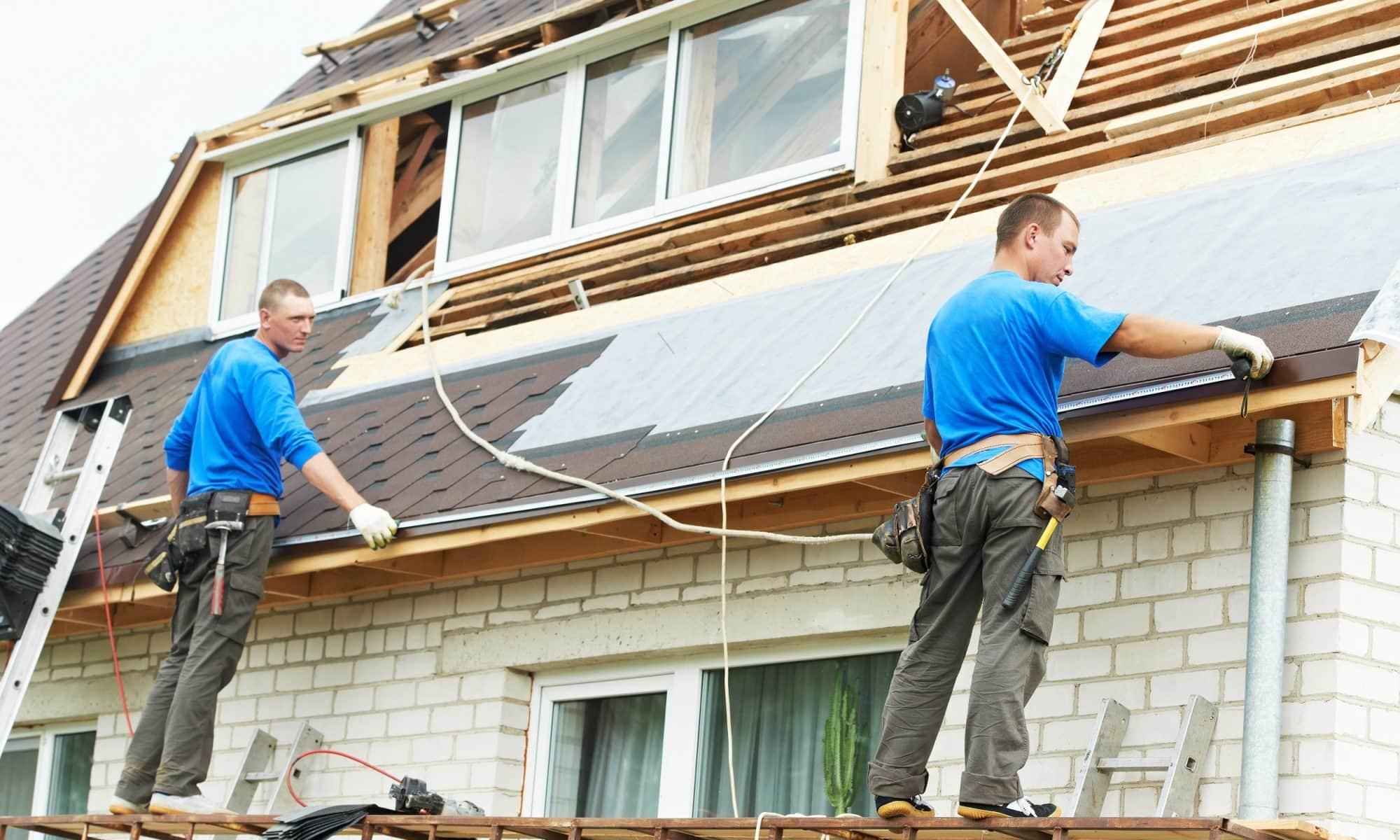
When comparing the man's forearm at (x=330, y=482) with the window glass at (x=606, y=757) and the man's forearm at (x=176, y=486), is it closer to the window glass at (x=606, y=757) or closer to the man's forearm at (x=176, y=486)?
the man's forearm at (x=176, y=486)

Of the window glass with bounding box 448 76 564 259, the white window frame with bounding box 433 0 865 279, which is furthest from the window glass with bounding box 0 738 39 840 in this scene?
the window glass with bounding box 448 76 564 259

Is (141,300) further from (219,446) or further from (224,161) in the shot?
(219,446)

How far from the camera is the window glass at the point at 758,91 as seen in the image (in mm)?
8750

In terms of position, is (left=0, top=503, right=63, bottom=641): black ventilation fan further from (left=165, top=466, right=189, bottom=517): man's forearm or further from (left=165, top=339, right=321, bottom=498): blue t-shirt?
(left=165, top=339, right=321, bottom=498): blue t-shirt

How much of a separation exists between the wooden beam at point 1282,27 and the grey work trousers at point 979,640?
2.98m

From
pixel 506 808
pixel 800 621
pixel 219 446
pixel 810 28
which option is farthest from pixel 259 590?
pixel 810 28

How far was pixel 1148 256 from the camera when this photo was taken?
20.9 feet

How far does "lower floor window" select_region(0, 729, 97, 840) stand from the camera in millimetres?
9547

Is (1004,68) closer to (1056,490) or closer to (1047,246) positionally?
(1047,246)

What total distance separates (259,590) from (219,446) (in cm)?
61

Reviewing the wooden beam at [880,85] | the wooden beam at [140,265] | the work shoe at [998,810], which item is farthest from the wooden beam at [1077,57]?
the wooden beam at [140,265]

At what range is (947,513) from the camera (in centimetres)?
555

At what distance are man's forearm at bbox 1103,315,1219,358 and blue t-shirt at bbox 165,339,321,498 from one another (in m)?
3.53

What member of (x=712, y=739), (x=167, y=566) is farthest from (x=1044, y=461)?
(x=167, y=566)
